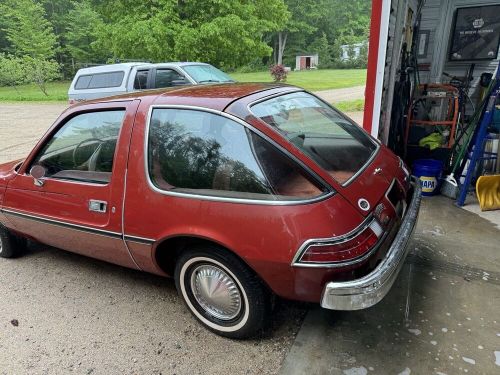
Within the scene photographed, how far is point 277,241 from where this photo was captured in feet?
6.84

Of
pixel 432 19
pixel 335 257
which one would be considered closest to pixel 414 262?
pixel 335 257

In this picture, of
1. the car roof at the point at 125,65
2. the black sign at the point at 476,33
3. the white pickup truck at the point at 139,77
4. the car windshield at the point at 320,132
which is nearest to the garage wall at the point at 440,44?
the black sign at the point at 476,33

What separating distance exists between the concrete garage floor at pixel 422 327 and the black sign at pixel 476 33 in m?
4.82

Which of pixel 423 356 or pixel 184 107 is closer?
pixel 423 356

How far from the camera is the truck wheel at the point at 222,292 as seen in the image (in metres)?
2.33

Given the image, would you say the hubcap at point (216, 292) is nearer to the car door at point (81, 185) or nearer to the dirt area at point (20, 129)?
the car door at point (81, 185)

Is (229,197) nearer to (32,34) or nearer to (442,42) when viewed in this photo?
(442,42)

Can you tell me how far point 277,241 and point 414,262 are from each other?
188 centimetres

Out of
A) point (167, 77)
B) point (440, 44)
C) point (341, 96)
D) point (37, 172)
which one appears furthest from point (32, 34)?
point (37, 172)

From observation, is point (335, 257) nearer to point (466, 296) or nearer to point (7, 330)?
point (466, 296)

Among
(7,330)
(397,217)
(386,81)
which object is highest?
(386,81)

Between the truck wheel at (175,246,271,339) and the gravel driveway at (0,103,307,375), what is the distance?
12 cm

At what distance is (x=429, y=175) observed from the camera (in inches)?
193

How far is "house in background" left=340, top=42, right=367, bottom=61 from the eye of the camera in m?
47.8
